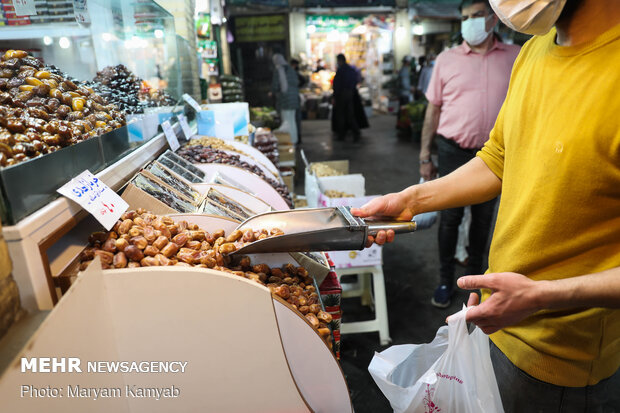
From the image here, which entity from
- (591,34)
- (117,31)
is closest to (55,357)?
(591,34)

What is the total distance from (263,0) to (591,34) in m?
14.5

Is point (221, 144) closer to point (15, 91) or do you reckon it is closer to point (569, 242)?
point (15, 91)

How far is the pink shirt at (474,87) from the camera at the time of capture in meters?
3.07

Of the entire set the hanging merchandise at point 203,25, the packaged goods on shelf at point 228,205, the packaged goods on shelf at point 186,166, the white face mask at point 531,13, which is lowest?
the packaged goods on shelf at point 228,205

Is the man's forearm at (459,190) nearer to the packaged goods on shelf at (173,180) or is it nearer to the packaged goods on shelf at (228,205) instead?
the packaged goods on shelf at (228,205)

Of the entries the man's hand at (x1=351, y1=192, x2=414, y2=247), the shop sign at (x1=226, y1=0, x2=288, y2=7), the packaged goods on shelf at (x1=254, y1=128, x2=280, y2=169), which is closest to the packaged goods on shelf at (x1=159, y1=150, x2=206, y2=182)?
the man's hand at (x1=351, y1=192, x2=414, y2=247)

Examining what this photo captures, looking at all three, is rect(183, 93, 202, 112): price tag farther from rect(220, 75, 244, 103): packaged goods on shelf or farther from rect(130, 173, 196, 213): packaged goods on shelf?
rect(220, 75, 244, 103): packaged goods on shelf

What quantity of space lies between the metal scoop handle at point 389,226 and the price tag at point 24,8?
173 cm

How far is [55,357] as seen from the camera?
825 mm

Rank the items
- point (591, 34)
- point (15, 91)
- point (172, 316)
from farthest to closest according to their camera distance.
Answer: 1. point (15, 91)
2. point (591, 34)
3. point (172, 316)

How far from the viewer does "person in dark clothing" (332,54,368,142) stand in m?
11.0

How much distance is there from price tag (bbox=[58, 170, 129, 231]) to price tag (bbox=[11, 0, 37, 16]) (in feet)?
3.70

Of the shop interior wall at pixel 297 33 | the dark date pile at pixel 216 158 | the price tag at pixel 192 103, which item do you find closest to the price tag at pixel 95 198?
the dark date pile at pixel 216 158

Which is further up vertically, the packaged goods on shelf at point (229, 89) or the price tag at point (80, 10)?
the price tag at point (80, 10)
